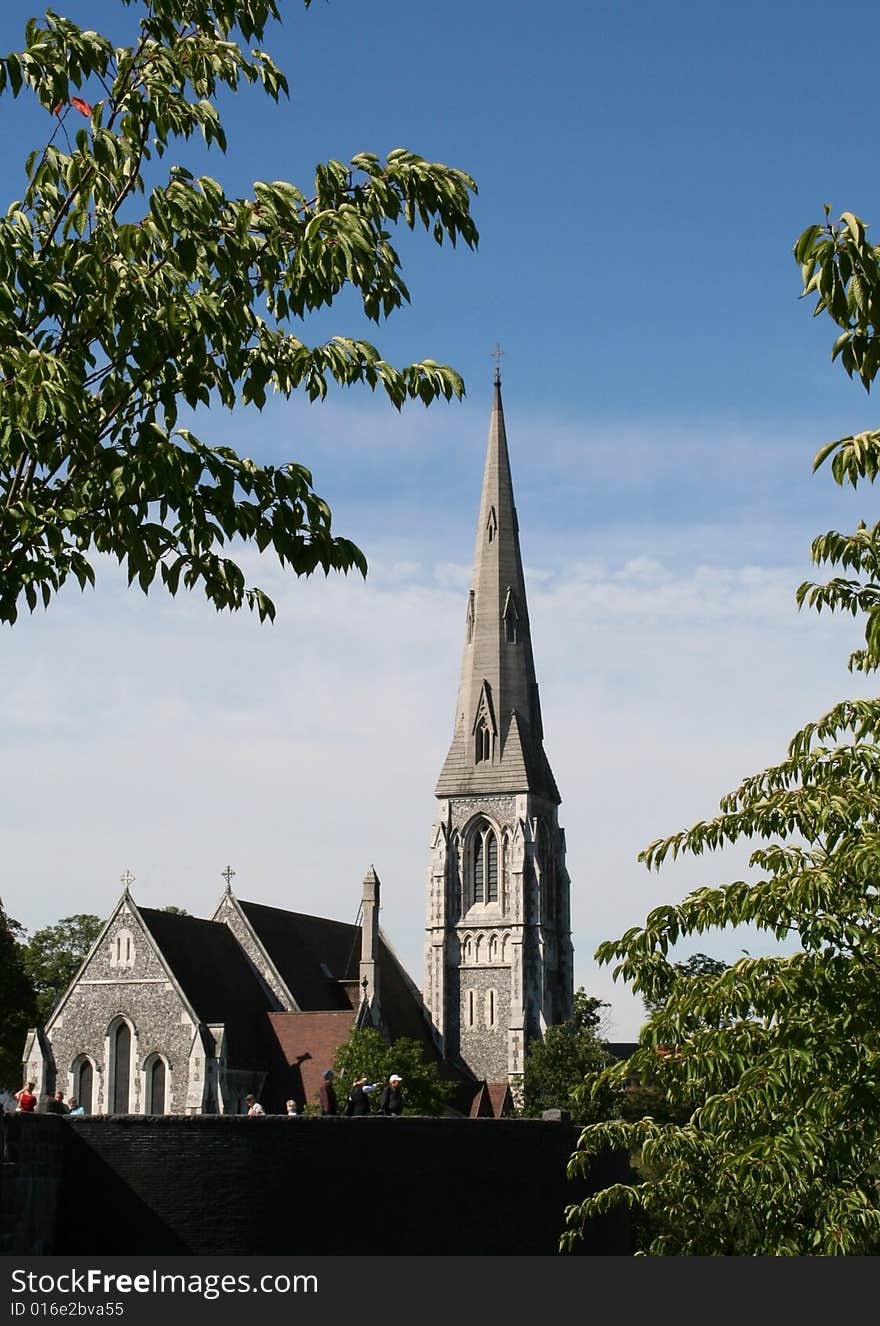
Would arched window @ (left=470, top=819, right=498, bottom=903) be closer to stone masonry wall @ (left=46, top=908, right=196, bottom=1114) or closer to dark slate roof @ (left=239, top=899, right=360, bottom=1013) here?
dark slate roof @ (left=239, top=899, right=360, bottom=1013)

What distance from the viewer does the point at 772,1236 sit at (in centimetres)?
1230

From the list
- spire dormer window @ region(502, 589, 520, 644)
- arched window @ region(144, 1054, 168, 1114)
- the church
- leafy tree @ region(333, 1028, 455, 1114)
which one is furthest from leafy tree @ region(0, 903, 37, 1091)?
spire dormer window @ region(502, 589, 520, 644)

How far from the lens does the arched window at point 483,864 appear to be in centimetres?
7181

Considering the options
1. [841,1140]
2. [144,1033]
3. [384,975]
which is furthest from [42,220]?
[384,975]

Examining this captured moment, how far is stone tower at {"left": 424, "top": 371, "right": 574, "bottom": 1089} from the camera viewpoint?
69438 millimetres

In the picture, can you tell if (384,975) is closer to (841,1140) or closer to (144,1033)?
(144,1033)

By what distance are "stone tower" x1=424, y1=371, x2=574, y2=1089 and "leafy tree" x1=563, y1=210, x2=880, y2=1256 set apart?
56.6m

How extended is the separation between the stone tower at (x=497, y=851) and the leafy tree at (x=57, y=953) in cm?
1660

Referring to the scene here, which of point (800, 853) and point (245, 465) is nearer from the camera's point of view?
point (245, 465)

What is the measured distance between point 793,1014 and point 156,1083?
42853 mm

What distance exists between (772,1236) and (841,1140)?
1290 mm

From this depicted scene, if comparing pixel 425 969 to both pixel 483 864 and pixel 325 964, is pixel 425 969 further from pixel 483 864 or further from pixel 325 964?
pixel 325 964

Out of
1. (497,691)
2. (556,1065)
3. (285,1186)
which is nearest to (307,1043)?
(556,1065)
